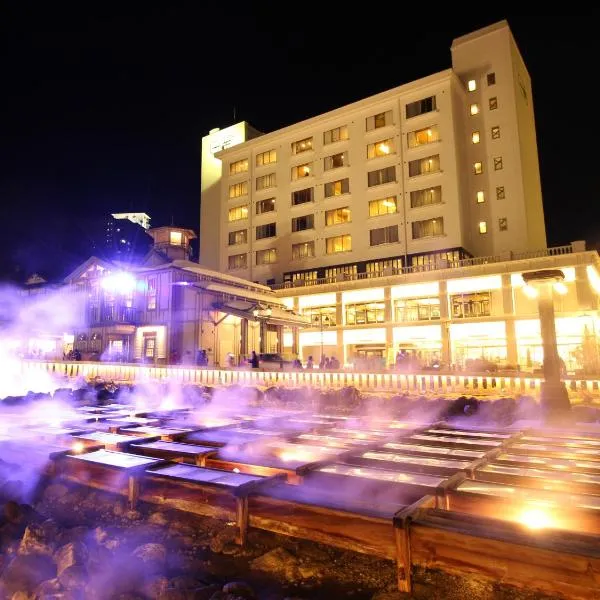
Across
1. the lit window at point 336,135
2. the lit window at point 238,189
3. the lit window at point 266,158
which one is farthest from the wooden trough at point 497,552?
the lit window at point 238,189

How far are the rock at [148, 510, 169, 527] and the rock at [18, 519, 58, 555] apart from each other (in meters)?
Result: 1.04

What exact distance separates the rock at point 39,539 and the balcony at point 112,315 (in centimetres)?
2365

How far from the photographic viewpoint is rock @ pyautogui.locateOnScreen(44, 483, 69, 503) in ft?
20.9

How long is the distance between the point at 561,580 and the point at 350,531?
1.82m

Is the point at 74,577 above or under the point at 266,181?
under

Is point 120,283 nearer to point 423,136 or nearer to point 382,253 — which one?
point 382,253

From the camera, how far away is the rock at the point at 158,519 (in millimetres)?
5373

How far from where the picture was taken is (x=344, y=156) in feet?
128

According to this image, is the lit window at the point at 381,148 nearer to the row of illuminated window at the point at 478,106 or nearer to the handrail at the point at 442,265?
the row of illuminated window at the point at 478,106

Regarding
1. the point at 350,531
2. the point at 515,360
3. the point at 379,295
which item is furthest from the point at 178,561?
the point at 379,295

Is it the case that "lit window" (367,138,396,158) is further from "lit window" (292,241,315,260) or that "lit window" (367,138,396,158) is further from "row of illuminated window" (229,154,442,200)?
"lit window" (292,241,315,260)

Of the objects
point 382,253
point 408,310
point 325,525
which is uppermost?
point 382,253

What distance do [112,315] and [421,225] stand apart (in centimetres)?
2322

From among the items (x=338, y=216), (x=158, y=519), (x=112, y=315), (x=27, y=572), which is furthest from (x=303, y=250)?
(x=27, y=572)
